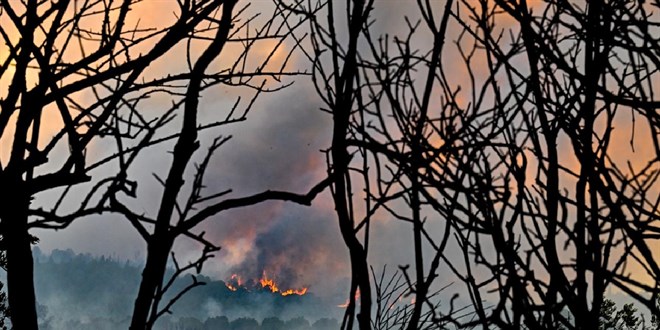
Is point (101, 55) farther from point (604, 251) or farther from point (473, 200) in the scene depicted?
point (604, 251)

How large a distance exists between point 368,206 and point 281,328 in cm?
20416

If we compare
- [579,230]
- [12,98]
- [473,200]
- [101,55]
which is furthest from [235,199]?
[101,55]

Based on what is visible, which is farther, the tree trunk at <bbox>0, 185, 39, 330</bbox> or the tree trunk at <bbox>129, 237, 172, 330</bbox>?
the tree trunk at <bbox>0, 185, 39, 330</bbox>

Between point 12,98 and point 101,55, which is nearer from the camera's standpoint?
point 12,98

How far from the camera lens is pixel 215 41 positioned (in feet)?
4.90

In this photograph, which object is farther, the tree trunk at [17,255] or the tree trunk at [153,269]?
the tree trunk at [17,255]

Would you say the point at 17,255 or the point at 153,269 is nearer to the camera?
the point at 153,269

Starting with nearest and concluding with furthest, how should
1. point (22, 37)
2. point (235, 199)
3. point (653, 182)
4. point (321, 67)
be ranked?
point (235, 199)
point (321, 67)
point (653, 182)
point (22, 37)

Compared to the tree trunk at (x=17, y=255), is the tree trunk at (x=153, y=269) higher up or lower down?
lower down

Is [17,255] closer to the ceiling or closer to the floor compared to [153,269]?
closer to the ceiling

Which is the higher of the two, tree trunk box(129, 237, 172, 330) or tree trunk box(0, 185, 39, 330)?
tree trunk box(0, 185, 39, 330)

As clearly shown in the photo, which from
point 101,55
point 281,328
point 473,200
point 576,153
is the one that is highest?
point 281,328

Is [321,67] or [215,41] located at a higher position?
[321,67]

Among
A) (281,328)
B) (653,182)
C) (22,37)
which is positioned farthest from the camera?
(281,328)
